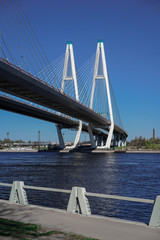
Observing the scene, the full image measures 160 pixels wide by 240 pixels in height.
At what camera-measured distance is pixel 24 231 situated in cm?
754

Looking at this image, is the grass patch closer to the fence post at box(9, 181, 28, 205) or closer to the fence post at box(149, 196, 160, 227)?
the fence post at box(149, 196, 160, 227)

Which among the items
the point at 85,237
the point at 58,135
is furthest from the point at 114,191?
the point at 58,135

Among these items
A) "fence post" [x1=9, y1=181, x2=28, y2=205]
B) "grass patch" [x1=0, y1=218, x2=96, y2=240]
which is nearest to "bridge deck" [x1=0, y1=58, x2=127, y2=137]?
"fence post" [x1=9, y1=181, x2=28, y2=205]

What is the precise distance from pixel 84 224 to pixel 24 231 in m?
1.61

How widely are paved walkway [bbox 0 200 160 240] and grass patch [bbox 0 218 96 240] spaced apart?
299mm

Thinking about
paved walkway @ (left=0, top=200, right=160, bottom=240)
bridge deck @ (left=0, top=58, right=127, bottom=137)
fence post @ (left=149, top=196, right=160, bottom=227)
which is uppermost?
bridge deck @ (left=0, top=58, right=127, bottom=137)

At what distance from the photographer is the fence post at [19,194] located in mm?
10633

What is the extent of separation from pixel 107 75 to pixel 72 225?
A: 287ft

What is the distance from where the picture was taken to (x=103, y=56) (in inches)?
3585

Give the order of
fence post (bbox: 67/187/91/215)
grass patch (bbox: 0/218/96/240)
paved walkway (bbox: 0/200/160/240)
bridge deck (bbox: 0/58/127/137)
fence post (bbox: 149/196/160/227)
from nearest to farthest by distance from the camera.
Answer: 1. grass patch (bbox: 0/218/96/240)
2. paved walkway (bbox: 0/200/160/240)
3. fence post (bbox: 149/196/160/227)
4. fence post (bbox: 67/187/91/215)
5. bridge deck (bbox: 0/58/127/137)

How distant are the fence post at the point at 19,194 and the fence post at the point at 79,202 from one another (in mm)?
1995

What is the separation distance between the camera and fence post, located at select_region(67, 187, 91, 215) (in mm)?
9188

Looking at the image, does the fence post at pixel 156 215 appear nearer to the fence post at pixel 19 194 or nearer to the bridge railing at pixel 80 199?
the bridge railing at pixel 80 199

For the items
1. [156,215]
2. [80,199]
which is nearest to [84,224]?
[80,199]
